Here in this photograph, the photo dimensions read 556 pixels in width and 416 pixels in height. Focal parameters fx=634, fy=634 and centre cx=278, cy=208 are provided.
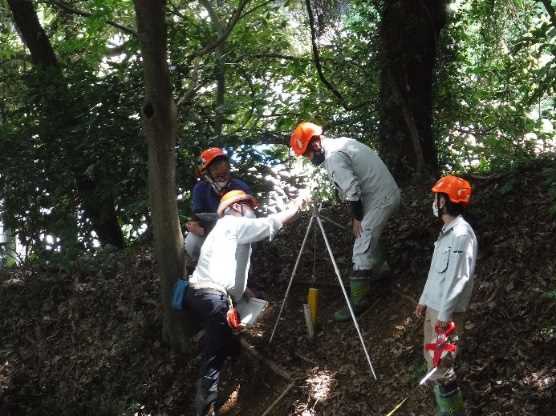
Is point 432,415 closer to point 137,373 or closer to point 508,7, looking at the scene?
point 137,373

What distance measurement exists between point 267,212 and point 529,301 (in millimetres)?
3739

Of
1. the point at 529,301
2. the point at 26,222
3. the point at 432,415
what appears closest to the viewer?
the point at 432,415

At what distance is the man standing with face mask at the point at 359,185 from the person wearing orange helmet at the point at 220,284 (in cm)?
58

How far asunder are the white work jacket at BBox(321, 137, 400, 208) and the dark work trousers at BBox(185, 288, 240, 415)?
5.63 feet

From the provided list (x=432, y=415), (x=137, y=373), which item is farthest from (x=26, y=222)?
(x=432, y=415)

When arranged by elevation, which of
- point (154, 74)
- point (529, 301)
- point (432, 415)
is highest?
point (154, 74)

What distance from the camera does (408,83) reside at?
9656mm

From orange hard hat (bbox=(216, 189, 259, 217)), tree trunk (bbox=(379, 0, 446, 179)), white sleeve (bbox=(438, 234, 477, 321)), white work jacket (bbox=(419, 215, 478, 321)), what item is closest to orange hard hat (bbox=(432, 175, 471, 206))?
white work jacket (bbox=(419, 215, 478, 321))

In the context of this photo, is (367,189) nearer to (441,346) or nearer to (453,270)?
(453,270)

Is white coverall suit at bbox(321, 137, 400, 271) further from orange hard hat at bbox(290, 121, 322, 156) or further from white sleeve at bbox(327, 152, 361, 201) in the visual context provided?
orange hard hat at bbox(290, 121, 322, 156)

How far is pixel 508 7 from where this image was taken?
10.7m

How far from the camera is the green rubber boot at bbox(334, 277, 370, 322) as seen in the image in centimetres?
694

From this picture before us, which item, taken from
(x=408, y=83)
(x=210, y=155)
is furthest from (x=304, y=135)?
(x=408, y=83)

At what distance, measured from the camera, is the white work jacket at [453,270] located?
192 inches
